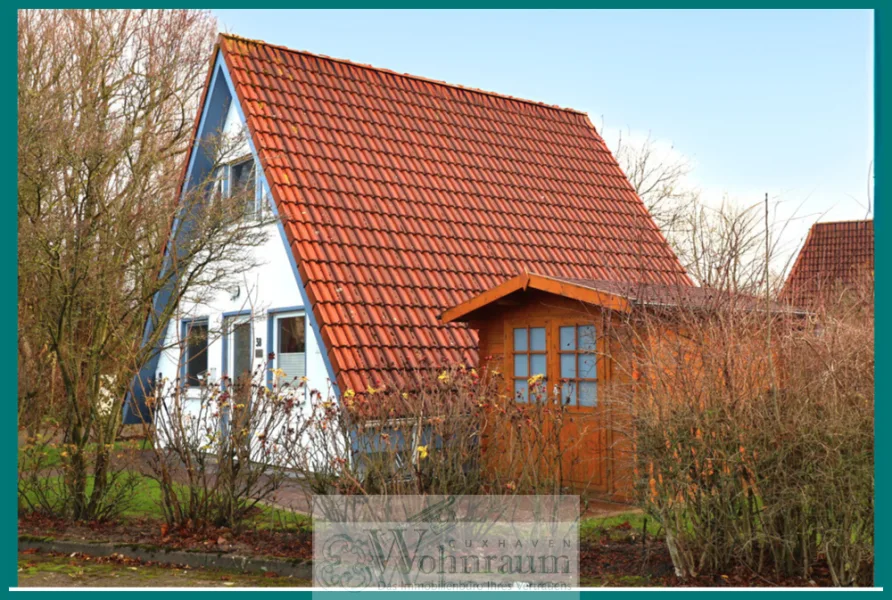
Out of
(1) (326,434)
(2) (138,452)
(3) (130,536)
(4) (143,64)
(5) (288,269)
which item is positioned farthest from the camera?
(4) (143,64)

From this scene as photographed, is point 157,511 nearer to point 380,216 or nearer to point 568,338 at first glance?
point 568,338

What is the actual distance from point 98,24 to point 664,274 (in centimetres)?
1366

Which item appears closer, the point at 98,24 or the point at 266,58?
the point at 266,58

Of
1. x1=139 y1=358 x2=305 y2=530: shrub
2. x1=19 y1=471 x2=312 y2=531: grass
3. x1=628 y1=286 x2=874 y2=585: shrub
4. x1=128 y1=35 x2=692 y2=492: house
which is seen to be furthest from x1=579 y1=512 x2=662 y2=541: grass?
x1=128 y1=35 x2=692 y2=492: house

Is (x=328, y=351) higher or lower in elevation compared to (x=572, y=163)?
lower

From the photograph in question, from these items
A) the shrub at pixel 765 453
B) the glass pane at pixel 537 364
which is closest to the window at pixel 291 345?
the glass pane at pixel 537 364

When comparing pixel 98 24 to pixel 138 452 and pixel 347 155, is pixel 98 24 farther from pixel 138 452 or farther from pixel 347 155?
pixel 138 452

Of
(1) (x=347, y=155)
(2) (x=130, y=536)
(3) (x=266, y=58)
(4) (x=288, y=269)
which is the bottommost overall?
(2) (x=130, y=536)

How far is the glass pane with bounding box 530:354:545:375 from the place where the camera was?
10.9m

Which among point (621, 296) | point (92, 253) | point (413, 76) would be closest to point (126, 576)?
point (92, 253)

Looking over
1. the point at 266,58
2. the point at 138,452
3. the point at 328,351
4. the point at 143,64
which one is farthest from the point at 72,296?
the point at 143,64

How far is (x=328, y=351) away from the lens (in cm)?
1114

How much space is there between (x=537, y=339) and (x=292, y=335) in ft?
13.5

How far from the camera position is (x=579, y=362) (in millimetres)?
10516
